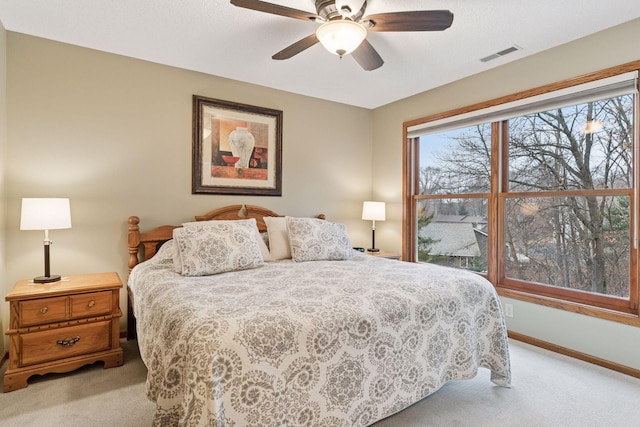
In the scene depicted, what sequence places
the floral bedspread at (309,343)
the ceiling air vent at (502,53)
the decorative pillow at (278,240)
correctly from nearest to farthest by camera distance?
1. the floral bedspread at (309,343)
2. the ceiling air vent at (502,53)
3. the decorative pillow at (278,240)

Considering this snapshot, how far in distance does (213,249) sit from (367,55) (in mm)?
1798

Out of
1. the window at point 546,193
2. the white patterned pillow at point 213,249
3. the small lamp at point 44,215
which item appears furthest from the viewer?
the window at point 546,193

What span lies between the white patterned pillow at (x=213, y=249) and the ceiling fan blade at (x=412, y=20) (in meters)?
1.77

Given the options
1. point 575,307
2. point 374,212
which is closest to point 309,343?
point 575,307

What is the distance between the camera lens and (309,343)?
1.50 m

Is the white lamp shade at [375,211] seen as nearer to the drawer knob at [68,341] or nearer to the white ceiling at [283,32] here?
the white ceiling at [283,32]

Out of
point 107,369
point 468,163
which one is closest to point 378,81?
point 468,163

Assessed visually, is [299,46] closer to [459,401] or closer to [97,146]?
[97,146]

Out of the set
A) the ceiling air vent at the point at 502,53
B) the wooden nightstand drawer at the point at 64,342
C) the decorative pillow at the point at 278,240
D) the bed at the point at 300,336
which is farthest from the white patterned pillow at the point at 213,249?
the ceiling air vent at the point at 502,53

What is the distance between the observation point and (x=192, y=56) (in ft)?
9.91

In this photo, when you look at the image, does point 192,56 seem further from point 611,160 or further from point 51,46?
point 611,160

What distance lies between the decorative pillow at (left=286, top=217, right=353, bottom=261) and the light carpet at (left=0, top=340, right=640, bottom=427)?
54.5 inches

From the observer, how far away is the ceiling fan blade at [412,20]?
74.9 inches

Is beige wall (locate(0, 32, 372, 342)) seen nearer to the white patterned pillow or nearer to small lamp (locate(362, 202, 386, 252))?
the white patterned pillow
